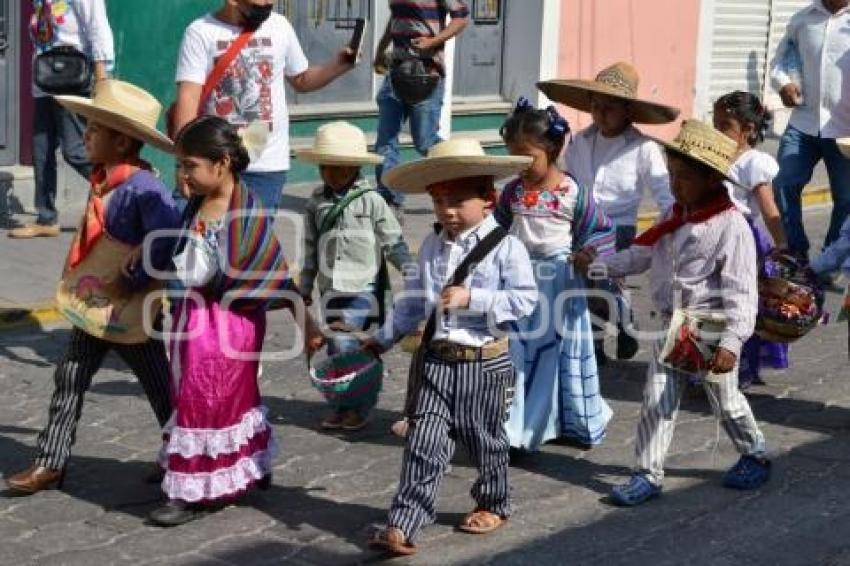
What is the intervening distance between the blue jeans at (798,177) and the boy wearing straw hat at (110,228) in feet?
19.0

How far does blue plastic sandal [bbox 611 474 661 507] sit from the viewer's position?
6602 millimetres

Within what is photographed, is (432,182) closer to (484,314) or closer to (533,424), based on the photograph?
(484,314)

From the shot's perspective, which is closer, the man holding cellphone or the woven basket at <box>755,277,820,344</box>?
the woven basket at <box>755,277,820,344</box>

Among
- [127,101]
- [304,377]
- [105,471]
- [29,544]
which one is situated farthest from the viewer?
[304,377]

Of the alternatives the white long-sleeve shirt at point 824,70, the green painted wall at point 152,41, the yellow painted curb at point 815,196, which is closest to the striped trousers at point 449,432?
the white long-sleeve shirt at point 824,70

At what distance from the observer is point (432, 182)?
6.07m

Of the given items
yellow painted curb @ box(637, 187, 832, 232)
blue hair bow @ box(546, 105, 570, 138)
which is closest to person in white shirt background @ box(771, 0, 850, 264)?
yellow painted curb @ box(637, 187, 832, 232)

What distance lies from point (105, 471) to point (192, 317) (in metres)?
1.07

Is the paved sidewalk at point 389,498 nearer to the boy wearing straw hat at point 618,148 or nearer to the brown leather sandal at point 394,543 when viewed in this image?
the brown leather sandal at point 394,543

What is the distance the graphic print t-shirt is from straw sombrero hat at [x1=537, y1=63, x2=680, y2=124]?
51.2 inches

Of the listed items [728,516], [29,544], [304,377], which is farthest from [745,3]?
[29,544]

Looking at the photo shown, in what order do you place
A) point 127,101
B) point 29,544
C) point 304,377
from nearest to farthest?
point 29,544
point 127,101
point 304,377

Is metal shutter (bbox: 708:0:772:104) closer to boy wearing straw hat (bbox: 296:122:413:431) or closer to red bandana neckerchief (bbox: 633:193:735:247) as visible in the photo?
boy wearing straw hat (bbox: 296:122:413:431)

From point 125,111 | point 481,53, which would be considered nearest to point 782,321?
point 125,111
